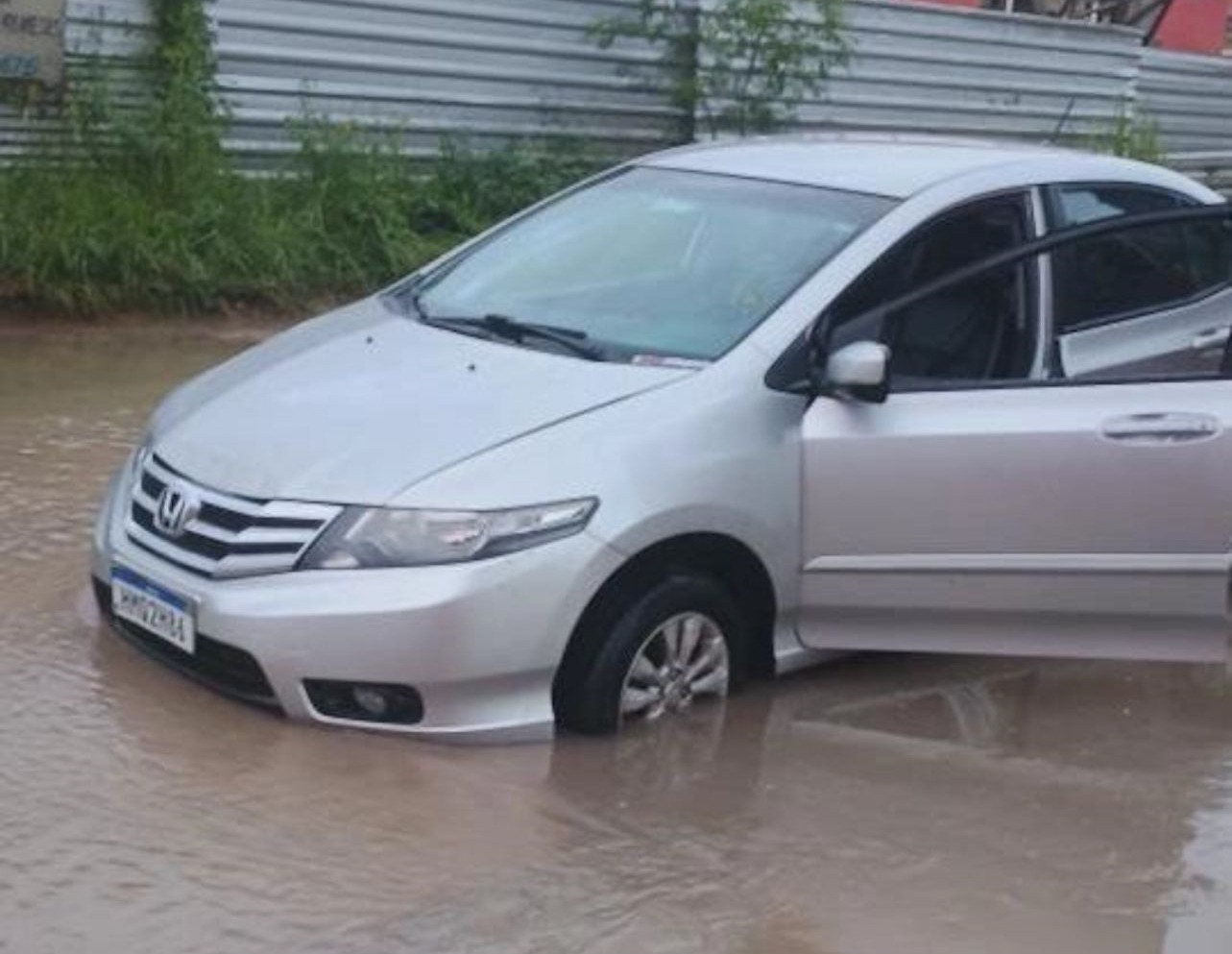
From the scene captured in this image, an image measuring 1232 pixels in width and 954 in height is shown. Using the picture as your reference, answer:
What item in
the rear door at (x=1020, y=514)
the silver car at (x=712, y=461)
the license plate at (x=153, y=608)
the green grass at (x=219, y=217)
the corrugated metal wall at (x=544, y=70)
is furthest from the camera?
the corrugated metal wall at (x=544, y=70)

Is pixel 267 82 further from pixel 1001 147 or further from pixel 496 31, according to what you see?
pixel 1001 147

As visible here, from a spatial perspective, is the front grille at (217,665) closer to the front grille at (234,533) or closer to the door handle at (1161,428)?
the front grille at (234,533)

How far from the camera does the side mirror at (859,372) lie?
18.9 ft

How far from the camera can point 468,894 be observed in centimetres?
A: 479

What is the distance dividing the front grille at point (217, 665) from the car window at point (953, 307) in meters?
1.80

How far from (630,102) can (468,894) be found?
9666mm

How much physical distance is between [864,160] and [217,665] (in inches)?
99.3

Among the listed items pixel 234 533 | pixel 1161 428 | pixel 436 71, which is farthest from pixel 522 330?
pixel 436 71

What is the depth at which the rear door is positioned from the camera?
5.88 m

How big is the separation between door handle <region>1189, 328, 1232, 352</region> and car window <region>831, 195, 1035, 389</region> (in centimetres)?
69

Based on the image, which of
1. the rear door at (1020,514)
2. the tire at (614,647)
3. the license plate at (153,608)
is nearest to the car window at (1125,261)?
the rear door at (1020,514)

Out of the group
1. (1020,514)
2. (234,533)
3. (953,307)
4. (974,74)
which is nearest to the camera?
(234,533)

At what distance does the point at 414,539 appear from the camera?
5312 millimetres

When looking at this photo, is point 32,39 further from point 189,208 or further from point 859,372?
point 859,372
